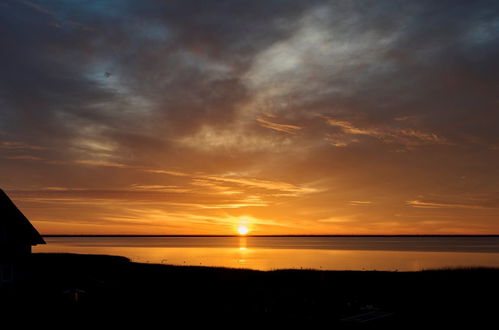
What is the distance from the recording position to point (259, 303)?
34500 millimetres

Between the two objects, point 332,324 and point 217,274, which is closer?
point 332,324

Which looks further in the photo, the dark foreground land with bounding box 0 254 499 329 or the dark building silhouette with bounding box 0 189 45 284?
the dark building silhouette with bounding box 0 189 45 284

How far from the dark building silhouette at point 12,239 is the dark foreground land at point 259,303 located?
1178 mm

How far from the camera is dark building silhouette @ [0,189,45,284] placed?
35844 mm

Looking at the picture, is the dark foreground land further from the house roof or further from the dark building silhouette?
the house roof

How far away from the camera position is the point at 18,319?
27.7 meters

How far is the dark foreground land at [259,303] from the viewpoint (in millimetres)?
27266

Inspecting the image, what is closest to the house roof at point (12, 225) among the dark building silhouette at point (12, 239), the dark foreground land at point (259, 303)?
the dark building silhouette at point (12, 239)

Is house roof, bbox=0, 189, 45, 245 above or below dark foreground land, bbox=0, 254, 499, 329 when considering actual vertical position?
above

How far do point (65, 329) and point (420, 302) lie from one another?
24.6 m

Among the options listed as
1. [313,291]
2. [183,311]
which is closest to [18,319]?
[183,311]

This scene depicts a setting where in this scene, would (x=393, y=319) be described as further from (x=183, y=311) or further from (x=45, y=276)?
(x=45, y=276)

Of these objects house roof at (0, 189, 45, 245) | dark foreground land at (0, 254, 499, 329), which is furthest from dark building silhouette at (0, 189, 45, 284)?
dark foreground land at (0, 254, 499, 329)

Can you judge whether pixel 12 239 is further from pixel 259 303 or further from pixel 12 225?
pixel 259 303
